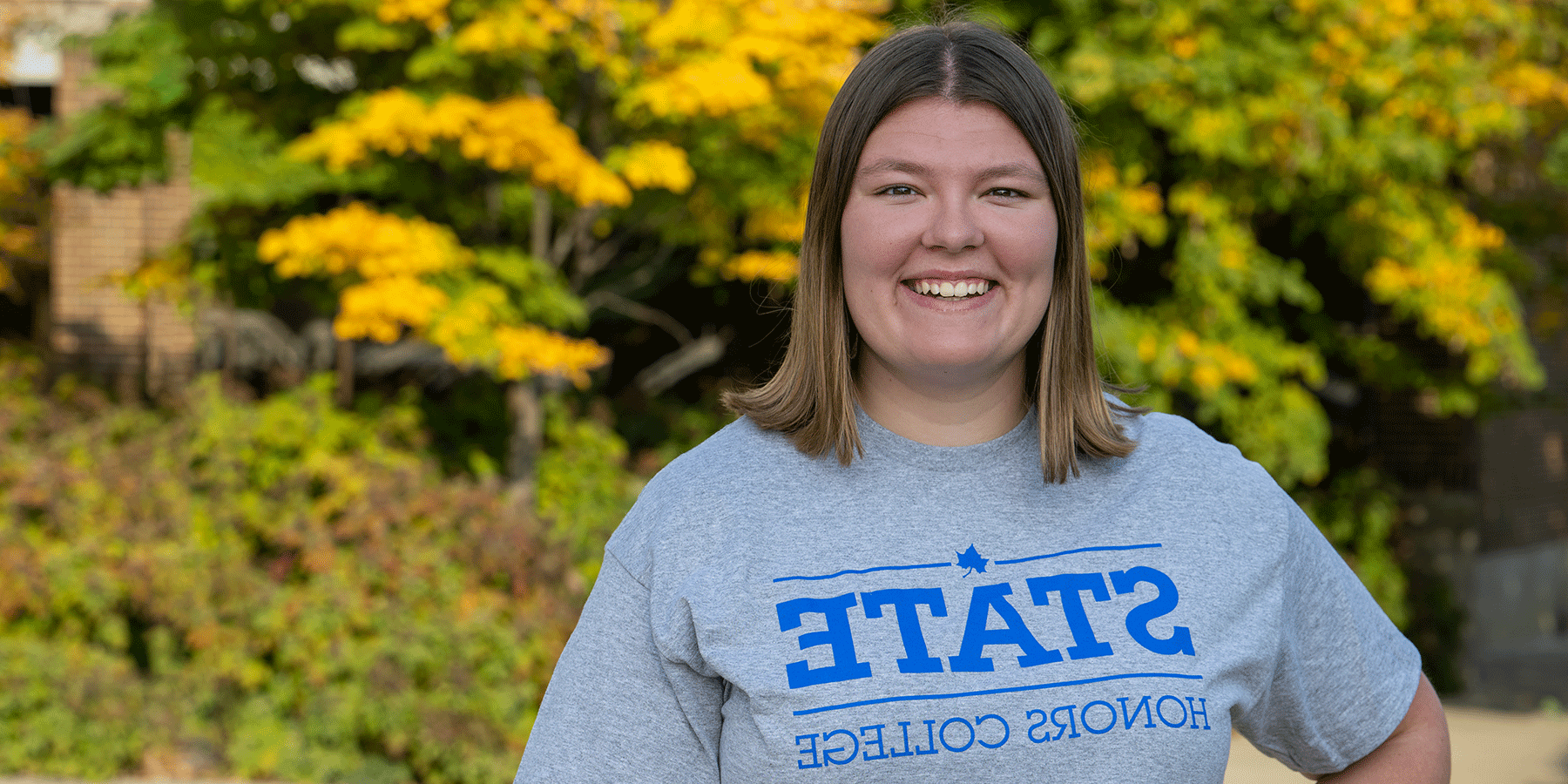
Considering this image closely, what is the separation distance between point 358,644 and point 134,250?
4401 mm

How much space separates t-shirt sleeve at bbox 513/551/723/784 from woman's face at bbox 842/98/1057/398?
17.0 inches

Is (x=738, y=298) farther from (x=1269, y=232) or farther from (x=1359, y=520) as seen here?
(x=1359, y=520)

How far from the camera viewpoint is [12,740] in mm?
6176

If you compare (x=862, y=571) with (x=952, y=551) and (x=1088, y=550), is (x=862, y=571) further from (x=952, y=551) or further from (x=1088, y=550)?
(x=1088, y=550)

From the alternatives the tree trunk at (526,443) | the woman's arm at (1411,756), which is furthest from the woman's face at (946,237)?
the tree trunk at (526,443)

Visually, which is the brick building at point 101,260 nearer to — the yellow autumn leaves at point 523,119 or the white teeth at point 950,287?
the yellow autumn leaves at point 523,119

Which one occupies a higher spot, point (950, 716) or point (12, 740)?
point (950, 716)

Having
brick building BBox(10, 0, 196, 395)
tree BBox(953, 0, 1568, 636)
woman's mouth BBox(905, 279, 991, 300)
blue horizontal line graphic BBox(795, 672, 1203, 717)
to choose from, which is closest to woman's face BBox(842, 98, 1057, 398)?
woman's mouth BBox(905, 279, 991, 300)

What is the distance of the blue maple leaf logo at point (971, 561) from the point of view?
58.3 inches

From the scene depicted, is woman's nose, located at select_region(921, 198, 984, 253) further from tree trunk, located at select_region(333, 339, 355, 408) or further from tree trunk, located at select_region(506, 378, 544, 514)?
tree trunk, located at select_region(333, 339, 355, 408)

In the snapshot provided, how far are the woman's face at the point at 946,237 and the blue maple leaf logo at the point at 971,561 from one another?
0.70 ft

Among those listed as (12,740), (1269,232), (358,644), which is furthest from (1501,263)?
(12,740)

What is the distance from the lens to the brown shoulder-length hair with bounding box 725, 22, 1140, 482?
152cm

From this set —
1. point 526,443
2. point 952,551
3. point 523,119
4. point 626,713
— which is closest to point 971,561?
point 952,551
